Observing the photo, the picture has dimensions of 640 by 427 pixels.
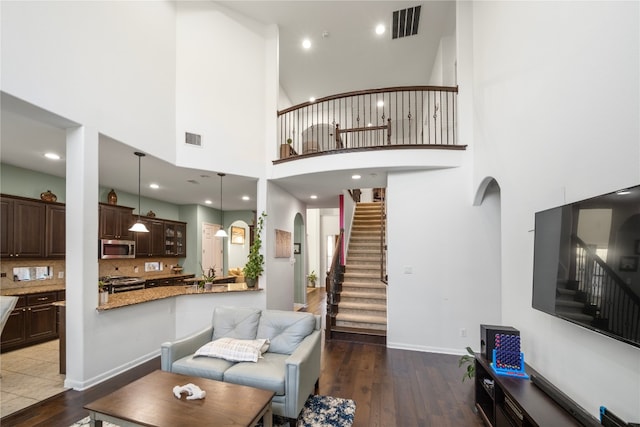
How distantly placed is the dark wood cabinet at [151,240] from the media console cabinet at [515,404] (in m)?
7.17

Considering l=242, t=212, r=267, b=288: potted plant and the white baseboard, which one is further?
l=242, t=212, r=267, b=288: potted plant

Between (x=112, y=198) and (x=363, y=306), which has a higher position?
(x=112, y=198)

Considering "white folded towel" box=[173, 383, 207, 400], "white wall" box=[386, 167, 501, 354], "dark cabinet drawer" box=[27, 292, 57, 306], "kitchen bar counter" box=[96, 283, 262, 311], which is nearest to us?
"white folded towel" box=[173, 383, 207, 400]

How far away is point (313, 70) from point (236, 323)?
6260 millimetres

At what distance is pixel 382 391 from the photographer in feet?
10.8

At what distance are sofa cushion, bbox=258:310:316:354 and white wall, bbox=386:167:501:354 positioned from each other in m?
2.01

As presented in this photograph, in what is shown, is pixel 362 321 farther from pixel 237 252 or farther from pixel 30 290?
pixel 237 252

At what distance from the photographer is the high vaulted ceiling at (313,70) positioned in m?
4.17

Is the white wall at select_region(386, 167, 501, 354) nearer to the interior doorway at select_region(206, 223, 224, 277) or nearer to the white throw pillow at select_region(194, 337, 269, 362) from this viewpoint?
the white throw pillow at select_region(194, 337, 269, 362)

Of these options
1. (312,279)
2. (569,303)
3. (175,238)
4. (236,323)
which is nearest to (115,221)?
(175,238)

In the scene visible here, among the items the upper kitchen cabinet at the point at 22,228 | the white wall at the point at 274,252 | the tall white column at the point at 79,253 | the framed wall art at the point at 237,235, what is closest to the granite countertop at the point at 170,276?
the framed wall art at the point at 237,235

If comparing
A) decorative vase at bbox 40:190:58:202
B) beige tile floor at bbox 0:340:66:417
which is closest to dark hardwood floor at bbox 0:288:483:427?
beige tile floor at bbox 0:340:66:417

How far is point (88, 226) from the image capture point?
3336 mm

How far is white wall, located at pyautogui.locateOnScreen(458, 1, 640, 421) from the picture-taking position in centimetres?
167
